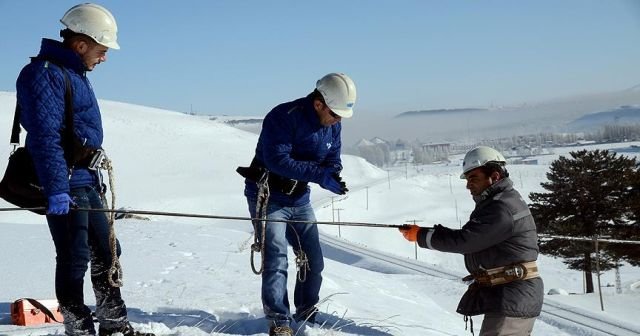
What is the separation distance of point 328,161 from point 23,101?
7.98 feet

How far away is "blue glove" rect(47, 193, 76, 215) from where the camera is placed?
3.62 m

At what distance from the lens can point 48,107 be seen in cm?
367

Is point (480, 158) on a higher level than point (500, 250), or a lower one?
higher

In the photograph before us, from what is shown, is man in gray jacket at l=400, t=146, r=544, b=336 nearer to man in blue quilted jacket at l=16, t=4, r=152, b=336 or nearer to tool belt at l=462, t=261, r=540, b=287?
tool belt at l=462, t=261, r=540, b=287

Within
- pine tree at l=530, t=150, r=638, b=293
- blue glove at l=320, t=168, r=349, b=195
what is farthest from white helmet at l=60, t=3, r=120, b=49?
pine tree at l=530, t=150, r=638, b=293

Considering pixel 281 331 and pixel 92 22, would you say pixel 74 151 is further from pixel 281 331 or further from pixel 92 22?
pixel 281 331

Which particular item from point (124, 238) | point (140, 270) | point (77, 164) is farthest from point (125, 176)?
point (77, 164)

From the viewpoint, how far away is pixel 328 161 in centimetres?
521

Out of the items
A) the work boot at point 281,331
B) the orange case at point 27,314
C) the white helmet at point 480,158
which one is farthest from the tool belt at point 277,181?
the orange case at point 27,314

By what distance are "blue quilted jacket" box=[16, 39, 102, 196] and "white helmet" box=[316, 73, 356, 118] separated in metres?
1.80

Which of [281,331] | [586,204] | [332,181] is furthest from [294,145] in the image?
[586,204]

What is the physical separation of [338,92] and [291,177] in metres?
0.76

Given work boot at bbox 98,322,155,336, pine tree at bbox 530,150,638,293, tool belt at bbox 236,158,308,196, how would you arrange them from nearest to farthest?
work boot at bbox 98,322,155,336 < tool belt at bbox 236,158,308,196 < pine tree at bbox 530,150,638,293

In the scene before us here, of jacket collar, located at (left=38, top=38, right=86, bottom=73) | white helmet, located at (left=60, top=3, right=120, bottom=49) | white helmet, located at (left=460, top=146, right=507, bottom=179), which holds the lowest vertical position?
white helmet, located at (left=460, top=146, right=507, bottom=179)
